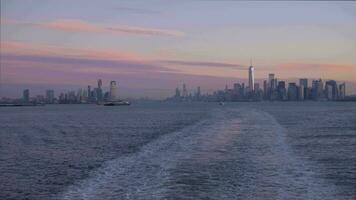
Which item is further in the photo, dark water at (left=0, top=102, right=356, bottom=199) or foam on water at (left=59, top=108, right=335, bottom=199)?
dark water at (left=0, top=102, right=356, bottom=199)

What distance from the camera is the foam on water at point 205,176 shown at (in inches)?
661

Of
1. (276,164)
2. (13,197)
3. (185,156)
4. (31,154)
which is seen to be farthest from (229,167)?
(31,154)

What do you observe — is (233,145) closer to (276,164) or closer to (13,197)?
(276,164)

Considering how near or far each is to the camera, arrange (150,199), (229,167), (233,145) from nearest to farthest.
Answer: (150,199)
(229,167)
(233,145)

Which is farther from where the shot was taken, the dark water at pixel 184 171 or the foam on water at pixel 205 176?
the dark water at pixel 184 171

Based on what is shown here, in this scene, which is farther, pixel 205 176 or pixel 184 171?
pixel 184 171

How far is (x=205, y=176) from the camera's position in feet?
65.8

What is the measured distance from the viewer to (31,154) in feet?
100

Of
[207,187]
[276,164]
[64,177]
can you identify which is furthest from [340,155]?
[64,177]

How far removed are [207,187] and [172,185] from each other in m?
1.22

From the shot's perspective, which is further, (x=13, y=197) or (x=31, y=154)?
(x=31, y=154)

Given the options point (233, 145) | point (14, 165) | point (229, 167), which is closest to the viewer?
point (229, 167)

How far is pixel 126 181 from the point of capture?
1922 centimetres

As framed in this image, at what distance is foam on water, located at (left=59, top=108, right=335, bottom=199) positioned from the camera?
1680cm
